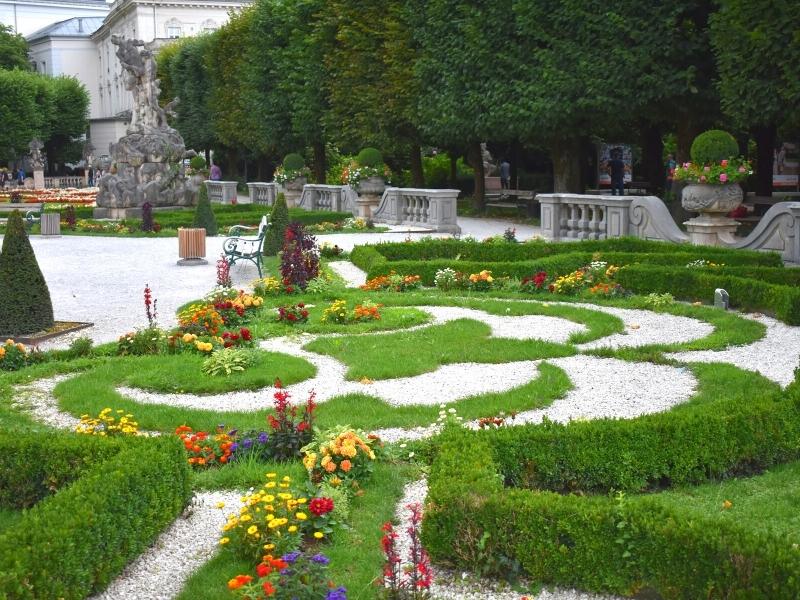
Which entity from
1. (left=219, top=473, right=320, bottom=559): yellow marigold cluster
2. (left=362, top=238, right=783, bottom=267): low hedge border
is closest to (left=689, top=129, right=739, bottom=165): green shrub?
(left=362, top=238, right=783, bottom=267): low hedge border

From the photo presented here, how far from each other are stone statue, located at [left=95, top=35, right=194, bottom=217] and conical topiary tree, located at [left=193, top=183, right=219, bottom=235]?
7405 millimetres

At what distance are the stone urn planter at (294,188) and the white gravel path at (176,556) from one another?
98.3 feet

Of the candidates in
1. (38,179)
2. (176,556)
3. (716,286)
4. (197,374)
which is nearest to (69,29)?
(38,179)

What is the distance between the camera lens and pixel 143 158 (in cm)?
3384

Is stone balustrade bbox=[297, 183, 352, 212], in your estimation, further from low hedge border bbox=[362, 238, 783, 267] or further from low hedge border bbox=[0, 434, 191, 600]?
low hedge border bbox=[0, 434, 191, 600]

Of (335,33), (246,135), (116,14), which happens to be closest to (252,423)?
(335,33)

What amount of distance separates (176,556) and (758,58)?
1613 cm

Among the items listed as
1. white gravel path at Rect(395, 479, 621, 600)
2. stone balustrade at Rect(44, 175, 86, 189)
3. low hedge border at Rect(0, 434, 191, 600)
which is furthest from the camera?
stone balustrade at Rect(44, 175, 86, 189)

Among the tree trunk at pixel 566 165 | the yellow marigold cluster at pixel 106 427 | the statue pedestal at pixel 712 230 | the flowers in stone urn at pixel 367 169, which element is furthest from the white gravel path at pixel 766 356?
the flowers in stone urn at pixel 367 169

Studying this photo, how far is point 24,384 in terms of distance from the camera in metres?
9.91

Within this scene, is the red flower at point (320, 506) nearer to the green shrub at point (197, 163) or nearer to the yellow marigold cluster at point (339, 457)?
the yellow marigold cluster at point (339, 457)

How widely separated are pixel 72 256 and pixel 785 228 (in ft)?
45.7

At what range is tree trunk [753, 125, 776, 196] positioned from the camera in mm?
28750

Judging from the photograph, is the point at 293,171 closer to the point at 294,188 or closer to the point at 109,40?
the point at 294,188
